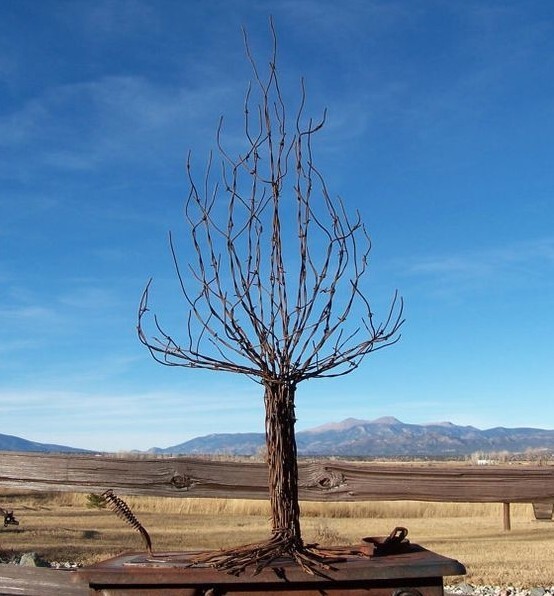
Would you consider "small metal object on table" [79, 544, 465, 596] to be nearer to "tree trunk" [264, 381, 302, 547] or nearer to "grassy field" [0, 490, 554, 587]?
"tree trunk" [264, 381, 302, 547]

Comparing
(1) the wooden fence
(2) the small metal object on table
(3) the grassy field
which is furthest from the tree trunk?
(3) the grassy field

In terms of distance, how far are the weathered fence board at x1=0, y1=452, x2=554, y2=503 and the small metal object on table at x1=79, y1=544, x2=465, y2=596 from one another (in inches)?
59.3

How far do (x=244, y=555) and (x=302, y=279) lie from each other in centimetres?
109

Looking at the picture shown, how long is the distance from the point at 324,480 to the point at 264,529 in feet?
50.9

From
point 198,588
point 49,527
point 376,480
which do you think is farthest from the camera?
point 49,527

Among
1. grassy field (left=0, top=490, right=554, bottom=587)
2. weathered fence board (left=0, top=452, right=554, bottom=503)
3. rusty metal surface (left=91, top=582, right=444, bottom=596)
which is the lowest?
grassy field (left=0, top=490, right=554, bottom=587)

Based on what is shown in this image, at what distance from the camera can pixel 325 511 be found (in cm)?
2445

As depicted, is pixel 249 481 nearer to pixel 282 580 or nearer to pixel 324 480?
pixel 324 480

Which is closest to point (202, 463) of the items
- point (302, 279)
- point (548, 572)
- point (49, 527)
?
point (302, 279)

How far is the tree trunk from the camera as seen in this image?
3.05 metres

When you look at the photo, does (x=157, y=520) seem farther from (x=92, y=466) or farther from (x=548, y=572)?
(x=92, y=466)

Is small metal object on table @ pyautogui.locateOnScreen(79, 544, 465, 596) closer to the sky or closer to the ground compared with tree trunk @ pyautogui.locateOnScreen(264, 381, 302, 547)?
closer to the ground

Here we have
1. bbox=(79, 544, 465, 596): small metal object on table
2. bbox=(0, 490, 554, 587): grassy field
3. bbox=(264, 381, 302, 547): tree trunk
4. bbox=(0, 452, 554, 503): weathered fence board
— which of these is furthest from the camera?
bbox=(0, 490, 554, 587): grassy field

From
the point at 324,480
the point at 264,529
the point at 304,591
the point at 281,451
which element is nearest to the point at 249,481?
the point at 324,480
